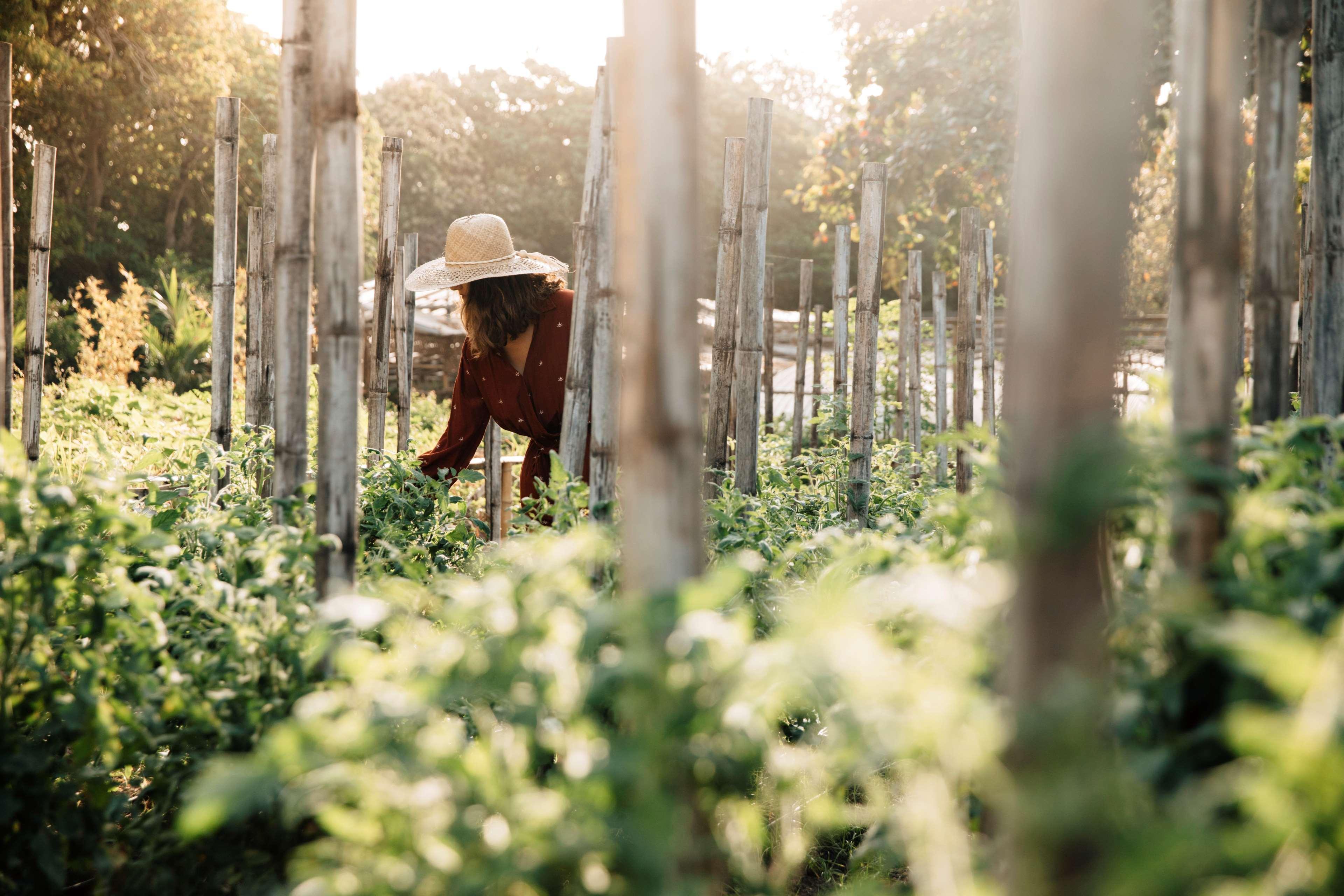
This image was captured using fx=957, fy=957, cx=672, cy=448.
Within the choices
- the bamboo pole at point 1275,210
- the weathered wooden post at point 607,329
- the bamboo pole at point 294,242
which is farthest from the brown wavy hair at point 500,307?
the bamboo pole at point 1275,210

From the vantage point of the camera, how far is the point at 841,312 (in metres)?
5.15

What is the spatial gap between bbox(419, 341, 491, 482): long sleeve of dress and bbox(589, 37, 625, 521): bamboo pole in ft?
3.25

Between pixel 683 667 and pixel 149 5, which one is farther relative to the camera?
pixel 149 5

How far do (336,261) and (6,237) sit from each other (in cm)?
183

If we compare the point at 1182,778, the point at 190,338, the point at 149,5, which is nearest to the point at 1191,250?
the point at 1182,778

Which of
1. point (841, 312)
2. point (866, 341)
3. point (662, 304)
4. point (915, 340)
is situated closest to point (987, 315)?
point (915, 340)

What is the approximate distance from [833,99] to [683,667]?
28.3 m

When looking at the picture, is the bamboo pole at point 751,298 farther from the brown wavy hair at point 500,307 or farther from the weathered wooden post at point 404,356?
the weathered wooden post at point 404,356

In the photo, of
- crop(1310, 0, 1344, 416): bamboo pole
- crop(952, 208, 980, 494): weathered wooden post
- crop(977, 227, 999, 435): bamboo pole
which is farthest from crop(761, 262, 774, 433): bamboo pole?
crop(1310, 0, 1344, 416): bamboo pole

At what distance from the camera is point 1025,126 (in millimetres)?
836

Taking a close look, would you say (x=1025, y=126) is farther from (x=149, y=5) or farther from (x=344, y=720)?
(x=149, y=5)

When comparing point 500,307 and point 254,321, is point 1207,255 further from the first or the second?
point 254,321

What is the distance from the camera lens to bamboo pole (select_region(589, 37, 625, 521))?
183cm

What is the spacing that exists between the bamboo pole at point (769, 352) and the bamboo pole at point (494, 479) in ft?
9.19
